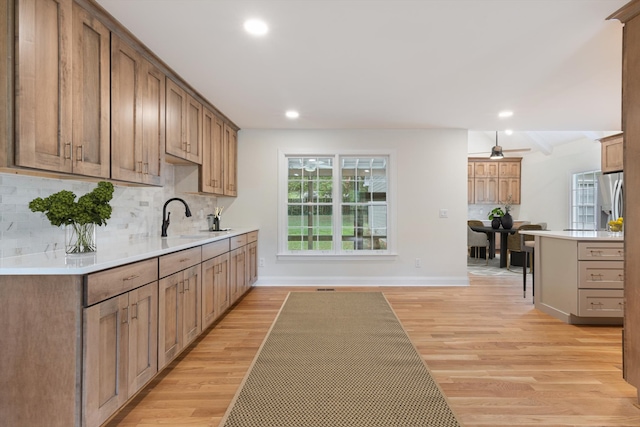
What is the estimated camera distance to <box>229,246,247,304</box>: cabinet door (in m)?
3.73

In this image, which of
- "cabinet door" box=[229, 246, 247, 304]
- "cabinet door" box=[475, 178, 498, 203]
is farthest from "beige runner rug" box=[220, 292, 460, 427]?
"cabinet door" box=[475, 178, 498, 203]

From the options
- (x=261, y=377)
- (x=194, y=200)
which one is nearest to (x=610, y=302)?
(x=261, y=377)

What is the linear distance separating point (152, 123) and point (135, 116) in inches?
9.6

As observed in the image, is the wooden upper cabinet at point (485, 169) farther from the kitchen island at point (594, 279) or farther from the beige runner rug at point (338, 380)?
the beige runner rug at point (338, 380)

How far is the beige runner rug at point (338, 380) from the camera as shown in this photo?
1840 mm

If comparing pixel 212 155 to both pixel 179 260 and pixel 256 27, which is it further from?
pixel 256 27

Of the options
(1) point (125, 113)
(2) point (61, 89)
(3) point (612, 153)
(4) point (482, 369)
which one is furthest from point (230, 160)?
(3) point (612, 153)

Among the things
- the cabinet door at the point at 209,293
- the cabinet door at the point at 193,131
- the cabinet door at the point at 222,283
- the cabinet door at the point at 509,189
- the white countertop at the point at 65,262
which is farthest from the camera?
the cabinet door at the point at 509,189

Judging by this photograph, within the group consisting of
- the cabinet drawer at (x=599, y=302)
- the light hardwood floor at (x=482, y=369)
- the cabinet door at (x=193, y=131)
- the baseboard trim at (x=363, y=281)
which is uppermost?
the cabinet door at (x=193, y=131)

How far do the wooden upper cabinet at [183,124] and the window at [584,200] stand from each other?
23.0 feet

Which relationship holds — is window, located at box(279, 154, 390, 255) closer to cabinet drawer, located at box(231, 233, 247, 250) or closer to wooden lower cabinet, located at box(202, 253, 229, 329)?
cabinet drawer, located at box(231, 233, 247, 250)

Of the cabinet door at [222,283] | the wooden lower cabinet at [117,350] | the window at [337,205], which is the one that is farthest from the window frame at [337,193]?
the wooden lower cabinet at [117,350]

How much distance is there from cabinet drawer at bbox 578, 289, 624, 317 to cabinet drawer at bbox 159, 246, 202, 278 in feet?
11.8

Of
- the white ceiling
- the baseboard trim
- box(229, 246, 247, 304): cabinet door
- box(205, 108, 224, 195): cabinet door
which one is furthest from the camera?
the baseboard trim
